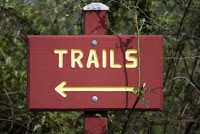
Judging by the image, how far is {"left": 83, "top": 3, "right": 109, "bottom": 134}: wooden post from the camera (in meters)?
2.54

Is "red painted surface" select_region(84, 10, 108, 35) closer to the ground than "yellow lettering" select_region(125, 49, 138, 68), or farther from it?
farther from it

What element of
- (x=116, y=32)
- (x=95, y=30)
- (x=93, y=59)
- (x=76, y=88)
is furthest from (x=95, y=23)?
(x=116, y=32)

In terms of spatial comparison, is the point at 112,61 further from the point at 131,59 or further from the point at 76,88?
the point at 76,88

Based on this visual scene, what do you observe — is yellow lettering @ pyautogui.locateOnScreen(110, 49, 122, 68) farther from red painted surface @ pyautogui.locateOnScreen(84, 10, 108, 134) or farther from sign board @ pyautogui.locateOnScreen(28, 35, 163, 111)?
red painted surface @ pyautogui.locateOnScreen(84, 10, 108, 134)

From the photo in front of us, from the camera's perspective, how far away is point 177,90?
3.82 metres

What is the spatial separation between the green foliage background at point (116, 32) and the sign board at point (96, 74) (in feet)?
2.33

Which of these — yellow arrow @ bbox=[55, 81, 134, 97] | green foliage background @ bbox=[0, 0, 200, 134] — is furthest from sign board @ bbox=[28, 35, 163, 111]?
green foliage background @ bbox=[0, 0, 200, 134]

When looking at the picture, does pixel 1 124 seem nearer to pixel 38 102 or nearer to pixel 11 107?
pixel 11 107

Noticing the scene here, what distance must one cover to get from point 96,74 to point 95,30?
19 cm

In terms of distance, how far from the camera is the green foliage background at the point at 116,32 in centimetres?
347

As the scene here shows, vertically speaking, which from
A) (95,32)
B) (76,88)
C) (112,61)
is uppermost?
(95,32)

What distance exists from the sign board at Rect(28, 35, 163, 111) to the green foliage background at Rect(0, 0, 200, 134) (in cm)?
71

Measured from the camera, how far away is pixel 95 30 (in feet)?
8.39

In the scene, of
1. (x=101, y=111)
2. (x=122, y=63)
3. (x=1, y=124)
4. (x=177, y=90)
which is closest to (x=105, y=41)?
(x=122, y=63)
